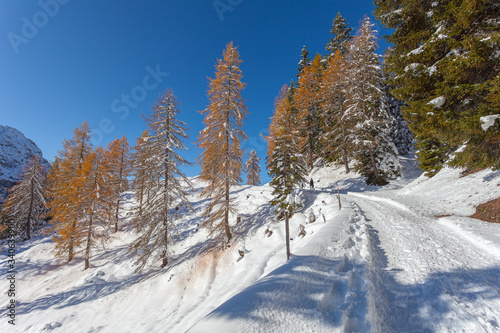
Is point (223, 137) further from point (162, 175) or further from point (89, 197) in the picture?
point (89, 197)

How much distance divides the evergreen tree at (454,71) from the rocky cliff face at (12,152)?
322 ft

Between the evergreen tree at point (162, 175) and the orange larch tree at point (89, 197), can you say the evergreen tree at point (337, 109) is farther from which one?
the orange larch tree at point (89, 197)

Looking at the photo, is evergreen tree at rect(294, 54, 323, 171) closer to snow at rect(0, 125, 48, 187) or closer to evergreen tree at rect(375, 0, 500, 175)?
evergreen tree at rect(375, 0, 500, 175)

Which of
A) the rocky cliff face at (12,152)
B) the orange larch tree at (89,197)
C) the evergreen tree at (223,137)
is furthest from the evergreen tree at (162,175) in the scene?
the rocky cliff face at (12,152)

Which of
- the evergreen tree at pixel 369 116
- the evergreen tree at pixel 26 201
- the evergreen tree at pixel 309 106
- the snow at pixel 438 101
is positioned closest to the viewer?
the snow at pixel 438 101

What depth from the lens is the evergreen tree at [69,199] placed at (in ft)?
56.4

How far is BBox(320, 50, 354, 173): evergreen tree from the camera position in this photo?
74.9 feet

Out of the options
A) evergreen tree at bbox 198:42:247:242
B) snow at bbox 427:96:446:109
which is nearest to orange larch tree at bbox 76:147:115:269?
evergreen tree at bbox 198:42:247:242

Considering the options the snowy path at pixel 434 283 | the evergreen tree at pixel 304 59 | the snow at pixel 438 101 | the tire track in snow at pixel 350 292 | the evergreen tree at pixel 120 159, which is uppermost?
the evergreen tree at pixel 304 59

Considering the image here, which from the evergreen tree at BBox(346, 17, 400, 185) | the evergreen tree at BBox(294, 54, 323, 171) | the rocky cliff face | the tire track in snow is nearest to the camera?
the tire track in snow

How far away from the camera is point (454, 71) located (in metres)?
6.60

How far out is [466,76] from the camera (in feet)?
22.3

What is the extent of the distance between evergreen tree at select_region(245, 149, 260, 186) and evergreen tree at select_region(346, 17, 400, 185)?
27001 millimetres

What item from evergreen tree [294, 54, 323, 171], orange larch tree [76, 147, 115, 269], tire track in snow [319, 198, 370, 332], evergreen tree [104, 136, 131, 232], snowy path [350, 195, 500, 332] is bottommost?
snowy path [350, 195, 500, 332]
